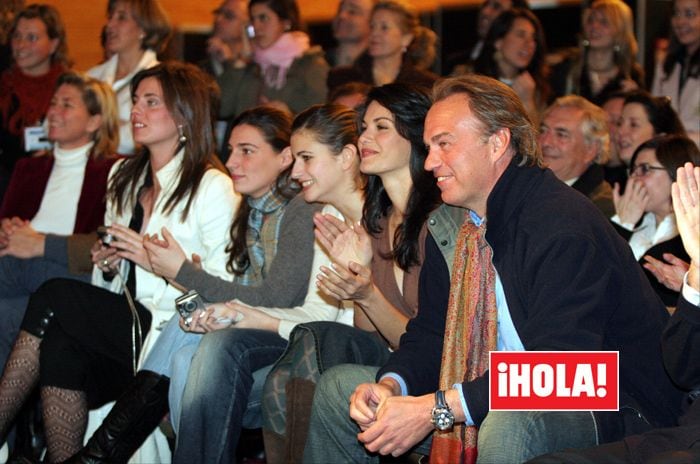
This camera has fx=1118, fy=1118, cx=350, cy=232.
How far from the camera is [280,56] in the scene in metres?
5.70

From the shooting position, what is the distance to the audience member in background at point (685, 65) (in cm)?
522

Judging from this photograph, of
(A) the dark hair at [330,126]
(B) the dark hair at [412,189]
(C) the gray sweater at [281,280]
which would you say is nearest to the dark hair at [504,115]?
(B) the dark hair at [412,189]

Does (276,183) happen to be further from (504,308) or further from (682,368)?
(682,368)

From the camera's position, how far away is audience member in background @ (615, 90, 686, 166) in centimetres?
452

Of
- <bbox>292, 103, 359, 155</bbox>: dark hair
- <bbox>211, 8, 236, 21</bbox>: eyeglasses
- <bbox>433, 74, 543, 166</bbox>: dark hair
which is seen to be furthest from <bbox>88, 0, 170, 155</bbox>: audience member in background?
<bbox>433, 74, 543, 166</bbox>: dark hair

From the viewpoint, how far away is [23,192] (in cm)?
480

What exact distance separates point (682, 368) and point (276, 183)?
1901 mm

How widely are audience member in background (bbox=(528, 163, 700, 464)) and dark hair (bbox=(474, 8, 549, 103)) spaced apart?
3.05m

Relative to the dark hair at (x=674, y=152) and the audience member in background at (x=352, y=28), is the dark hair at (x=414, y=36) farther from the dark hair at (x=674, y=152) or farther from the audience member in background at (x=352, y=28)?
Answer: the dark hair at (x=674, y=152)

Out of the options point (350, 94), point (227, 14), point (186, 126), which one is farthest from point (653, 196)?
point (227, 14)

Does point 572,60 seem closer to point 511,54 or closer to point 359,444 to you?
point 511,54

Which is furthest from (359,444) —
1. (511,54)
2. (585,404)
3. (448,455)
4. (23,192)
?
(511,54)

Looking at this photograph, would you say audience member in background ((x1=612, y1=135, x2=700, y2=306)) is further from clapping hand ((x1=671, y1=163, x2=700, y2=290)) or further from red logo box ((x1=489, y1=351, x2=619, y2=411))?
A: red logo box ((x1=489, y1=351, x2=619, y2=411))

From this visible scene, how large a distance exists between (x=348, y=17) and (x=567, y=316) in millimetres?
3790
